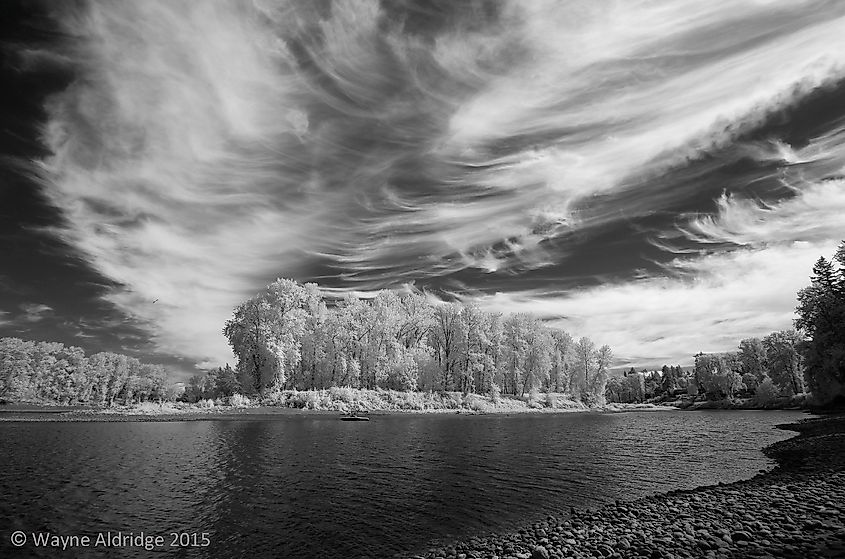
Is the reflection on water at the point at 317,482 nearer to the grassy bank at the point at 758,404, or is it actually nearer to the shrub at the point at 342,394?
the shrub at the point at 342,394

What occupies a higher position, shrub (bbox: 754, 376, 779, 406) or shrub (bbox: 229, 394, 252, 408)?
shrub (bbox: 229, 394, 252, 408)

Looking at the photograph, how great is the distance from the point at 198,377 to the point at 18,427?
6328 inches

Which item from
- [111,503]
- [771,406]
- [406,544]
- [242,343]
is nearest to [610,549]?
[406,544]

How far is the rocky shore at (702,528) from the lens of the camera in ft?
45.4

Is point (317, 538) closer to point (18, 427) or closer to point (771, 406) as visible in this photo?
point (18, 427)

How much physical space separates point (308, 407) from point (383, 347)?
23.5m

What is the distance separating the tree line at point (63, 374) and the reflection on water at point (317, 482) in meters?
106

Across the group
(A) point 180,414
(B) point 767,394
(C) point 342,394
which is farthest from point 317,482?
(B) point 767,394

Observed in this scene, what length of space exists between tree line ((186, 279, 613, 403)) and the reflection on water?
1324 inches

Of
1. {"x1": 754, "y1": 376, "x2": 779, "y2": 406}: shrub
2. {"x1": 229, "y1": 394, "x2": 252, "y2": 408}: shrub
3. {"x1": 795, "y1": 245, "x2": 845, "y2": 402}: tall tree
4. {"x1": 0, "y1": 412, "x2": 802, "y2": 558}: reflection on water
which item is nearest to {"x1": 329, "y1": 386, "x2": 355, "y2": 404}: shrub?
{"x1": 229, "y1": 394, "x2": 252, "y2": 408}: shrub

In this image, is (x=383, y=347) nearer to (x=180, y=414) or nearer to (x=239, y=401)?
(x=239, y=401)

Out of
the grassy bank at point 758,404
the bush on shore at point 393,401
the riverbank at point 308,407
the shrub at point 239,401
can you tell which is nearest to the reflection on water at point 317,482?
the riverbank at point 308,407

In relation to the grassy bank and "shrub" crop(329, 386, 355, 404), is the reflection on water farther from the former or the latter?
the grassy bank

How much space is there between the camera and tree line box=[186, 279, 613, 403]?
81750 mm
